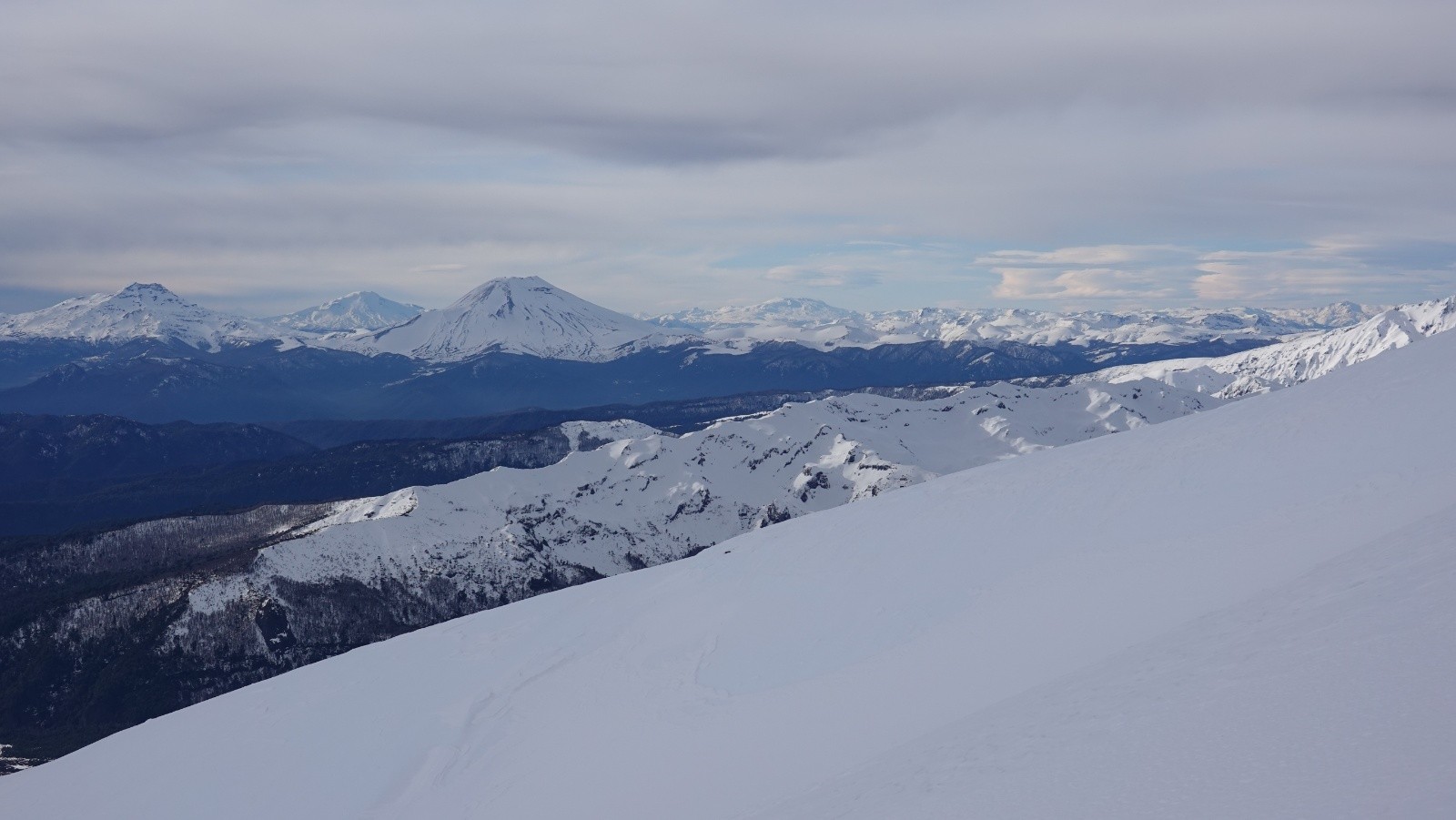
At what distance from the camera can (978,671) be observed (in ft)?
75.9

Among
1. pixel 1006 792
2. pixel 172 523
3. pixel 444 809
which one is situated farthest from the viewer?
pixel 172 523

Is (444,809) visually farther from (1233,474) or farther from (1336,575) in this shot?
(1233,474)

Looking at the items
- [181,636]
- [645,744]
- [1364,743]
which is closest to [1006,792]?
[1364,743]

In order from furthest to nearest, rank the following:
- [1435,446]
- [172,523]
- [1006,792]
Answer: [172,523] → [1435,446] → [1006,792]

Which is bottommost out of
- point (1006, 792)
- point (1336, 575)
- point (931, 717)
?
point (931, 717)

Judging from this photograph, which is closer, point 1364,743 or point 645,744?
point 1364,743

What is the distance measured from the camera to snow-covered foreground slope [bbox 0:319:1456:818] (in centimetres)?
1265

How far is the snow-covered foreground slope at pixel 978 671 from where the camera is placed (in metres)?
12.6

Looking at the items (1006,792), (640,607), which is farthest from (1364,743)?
(640,607)

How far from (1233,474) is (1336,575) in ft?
49.7

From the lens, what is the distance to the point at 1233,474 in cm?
3225

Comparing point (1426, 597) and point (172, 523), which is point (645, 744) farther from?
point (172, 523)

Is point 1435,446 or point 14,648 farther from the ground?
point 1435,446

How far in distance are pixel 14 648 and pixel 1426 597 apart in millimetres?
173021
